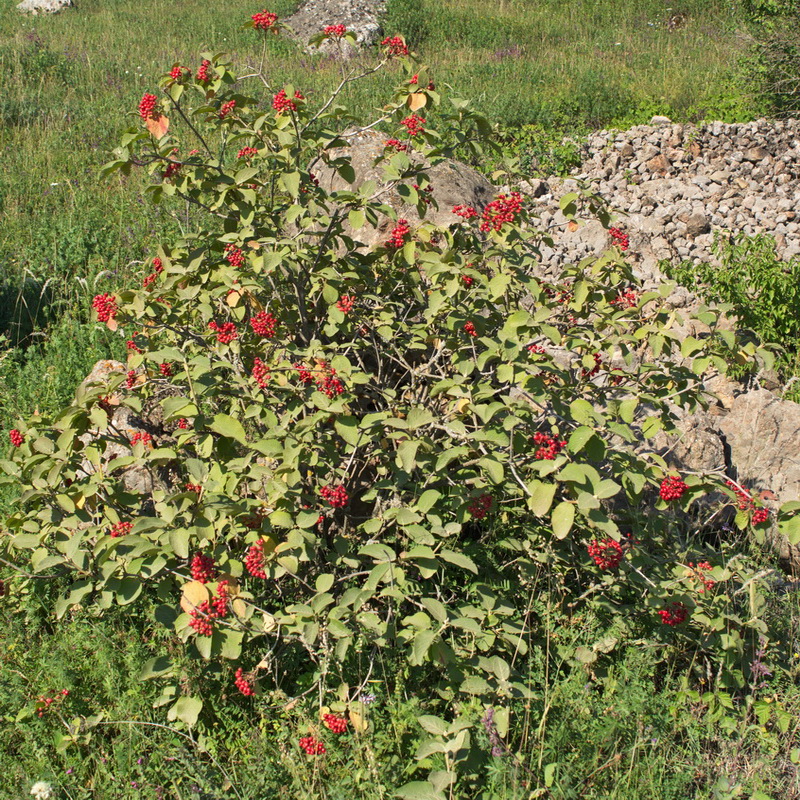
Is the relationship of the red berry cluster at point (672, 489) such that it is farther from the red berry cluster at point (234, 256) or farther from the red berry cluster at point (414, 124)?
the red berry cluster at point (234, 256)

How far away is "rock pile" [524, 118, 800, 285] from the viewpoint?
6241mm

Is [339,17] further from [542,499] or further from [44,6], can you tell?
[542,499]

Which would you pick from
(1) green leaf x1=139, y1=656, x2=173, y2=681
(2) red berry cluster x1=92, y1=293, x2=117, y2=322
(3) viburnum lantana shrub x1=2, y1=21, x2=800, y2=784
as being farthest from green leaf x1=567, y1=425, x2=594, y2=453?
(2) red berry cluster x1=92, y1=293, x2=117, y2=322

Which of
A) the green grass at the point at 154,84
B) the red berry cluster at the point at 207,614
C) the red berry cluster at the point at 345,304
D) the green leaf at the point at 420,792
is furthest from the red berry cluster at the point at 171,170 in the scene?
the green leaf at the point at 420,792

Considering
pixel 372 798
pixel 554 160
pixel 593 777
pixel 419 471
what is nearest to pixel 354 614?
pixel 372 798

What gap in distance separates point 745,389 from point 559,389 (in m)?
2.79

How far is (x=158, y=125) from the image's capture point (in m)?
2.71

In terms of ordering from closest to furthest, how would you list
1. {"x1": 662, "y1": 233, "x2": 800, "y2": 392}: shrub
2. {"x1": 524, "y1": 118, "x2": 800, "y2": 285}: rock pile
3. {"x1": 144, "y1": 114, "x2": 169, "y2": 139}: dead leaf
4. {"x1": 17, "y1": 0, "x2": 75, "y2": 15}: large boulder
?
{"x1": 144, "y1": 114, "x2": 169, "y2": 139}: dead leaf
{"x1": 662, "y1": 233, "x2": 800, "y2": 392}: shrub
{"x1": 524, "y1": 118, "x2": 800, "y2": 285}: rock pile
{"x1": 17, "y1": 0, "x2": 75, "y2": 15}: large boulder

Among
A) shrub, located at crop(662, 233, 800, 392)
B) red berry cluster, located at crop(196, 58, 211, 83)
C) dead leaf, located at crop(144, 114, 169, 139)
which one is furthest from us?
shrub, located at crop(662, 233, 800, 392)

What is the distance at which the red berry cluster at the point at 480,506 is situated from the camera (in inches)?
102

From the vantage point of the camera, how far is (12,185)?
6516mm

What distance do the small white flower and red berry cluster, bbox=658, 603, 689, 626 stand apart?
2.05 metres

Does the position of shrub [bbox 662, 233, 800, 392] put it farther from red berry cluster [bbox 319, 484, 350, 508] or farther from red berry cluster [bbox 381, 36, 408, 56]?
red berry cluster [bbox 319, 484, 350, 508]

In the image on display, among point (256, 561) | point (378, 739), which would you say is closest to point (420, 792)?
point (378, 739)
